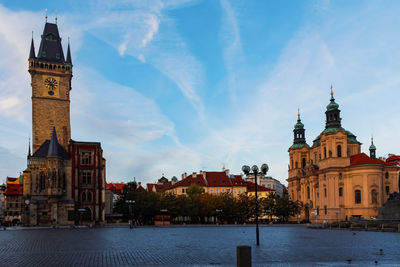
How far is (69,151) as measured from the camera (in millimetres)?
81500

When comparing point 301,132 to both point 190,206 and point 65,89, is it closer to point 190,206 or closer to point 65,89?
point 190,206

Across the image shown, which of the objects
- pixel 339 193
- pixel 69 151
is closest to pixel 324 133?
pixel 339 193

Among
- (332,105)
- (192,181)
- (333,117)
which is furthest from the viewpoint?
(192,181)

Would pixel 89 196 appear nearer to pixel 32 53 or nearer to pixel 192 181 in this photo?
pixel 32 53

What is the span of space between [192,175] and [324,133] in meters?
46.4

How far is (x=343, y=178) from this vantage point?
311 ft

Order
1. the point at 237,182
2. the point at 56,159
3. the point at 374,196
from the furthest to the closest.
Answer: the point at 237,182, the point at 374,196, the point at 56,159

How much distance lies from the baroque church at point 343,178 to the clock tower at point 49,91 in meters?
55.2

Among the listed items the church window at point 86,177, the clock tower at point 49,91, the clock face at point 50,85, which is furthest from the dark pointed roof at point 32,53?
the church window at point 86,177

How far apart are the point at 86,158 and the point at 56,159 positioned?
21.7 feet

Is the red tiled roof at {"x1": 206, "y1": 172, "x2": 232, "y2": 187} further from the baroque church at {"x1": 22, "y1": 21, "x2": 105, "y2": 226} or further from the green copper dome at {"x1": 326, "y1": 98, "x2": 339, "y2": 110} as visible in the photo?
the baroque church at {"x1": 22, "y1": 21, "x2": 105, "y2": 226}

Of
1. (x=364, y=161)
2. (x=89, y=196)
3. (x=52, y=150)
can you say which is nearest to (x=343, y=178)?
(x=364, y=161)

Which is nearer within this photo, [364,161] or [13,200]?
[364,161]

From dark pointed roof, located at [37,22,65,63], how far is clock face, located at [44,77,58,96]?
423cm
